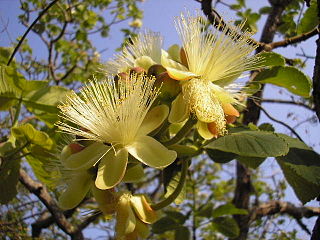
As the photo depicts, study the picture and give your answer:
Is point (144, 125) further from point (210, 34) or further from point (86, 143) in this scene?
point (210, 34)

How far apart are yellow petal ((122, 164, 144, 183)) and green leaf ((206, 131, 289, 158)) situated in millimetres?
270

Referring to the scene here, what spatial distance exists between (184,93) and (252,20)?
81.3 inches

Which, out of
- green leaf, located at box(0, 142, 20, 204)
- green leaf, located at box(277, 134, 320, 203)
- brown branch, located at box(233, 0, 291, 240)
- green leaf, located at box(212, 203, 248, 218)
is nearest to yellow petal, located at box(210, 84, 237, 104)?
green leaf, located at box(277, 134, 320, 203)

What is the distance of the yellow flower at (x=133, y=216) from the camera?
1138mm

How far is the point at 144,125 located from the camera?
1.21 metres

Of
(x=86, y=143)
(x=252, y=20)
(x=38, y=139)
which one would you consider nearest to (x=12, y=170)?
(x=38, y=139)

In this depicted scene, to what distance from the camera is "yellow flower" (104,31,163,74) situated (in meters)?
1.50

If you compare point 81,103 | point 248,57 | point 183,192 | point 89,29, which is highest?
point 89,29

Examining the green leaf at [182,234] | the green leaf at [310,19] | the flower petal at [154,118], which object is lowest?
the green leaf at [182,234]

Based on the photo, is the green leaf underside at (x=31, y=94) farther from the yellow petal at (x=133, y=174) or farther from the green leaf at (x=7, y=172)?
the yellow petal at (x=133, y=174)

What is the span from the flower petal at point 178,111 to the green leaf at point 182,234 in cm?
125

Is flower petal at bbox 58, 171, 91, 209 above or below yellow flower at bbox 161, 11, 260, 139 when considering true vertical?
below

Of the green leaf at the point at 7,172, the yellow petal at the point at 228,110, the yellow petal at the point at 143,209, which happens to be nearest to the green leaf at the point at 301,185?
the yellow petal at the point at 228,110

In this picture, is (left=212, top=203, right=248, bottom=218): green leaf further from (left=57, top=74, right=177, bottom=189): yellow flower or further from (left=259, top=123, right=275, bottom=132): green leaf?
(left=57, top=74, right=177, bottom=189): yellow flower
